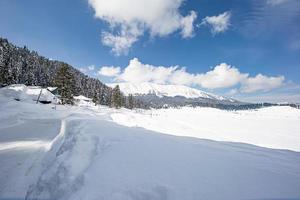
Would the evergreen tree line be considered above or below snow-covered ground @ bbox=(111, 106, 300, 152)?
above

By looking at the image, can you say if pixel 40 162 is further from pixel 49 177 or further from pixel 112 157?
pixel 112 157

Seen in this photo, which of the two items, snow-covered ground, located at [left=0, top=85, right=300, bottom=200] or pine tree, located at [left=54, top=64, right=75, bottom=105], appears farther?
pine tree, located at [left=54, top=64, right=75, bottom=105]

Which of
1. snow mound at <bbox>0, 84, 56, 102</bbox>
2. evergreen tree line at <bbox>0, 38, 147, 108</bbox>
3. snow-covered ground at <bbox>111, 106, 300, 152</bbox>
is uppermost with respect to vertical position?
A: evergreen tree line at <bbox>0, 38, 147, 108</bbox>

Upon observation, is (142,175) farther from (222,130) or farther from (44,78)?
Result: (44,78)

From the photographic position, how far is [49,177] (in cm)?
748

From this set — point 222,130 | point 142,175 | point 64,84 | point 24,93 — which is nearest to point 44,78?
point 24,93

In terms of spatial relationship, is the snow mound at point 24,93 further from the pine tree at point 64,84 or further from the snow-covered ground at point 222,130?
the snow-covered ground at point 222,130

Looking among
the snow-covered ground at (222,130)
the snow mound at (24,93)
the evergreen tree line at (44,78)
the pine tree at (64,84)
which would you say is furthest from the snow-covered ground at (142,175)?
the snow mound at (24,93)

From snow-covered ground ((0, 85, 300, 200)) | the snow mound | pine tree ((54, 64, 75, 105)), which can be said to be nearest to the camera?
snow-covered ground ((0, 85, 300, 200))

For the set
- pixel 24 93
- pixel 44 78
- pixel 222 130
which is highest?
pixel 44 78

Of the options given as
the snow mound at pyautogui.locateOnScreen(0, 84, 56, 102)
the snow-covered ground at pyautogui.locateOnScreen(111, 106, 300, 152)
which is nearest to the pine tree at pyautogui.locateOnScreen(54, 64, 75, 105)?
the snow mound at pyautogui.locateOnScreen(0, 84, 56, 102)

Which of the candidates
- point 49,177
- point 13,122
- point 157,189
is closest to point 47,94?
point 13,122

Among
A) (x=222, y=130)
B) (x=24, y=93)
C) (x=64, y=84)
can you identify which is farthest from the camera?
(x=24, y=93)

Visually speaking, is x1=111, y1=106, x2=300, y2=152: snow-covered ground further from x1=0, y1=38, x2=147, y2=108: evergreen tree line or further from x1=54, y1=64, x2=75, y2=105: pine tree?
x1=0, y1=38, x2=147, y2=108: evergreen tree line
